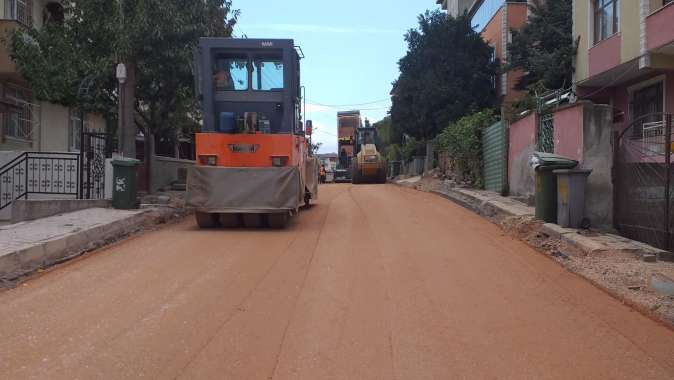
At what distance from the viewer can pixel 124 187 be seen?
1303 centimetres

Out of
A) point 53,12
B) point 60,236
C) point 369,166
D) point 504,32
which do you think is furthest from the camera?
point 369,166

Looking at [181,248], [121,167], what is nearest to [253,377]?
[181,248]

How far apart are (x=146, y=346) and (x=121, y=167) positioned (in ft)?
28.7

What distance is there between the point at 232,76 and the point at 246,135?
140 cm

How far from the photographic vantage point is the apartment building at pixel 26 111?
16594 millimetres

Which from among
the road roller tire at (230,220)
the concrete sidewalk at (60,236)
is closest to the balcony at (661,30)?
the road roller tire at (230,220)

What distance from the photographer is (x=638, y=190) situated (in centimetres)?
959

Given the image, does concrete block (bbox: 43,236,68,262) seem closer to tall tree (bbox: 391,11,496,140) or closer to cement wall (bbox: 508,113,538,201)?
cement wall (bbox: 508,113,538,201)

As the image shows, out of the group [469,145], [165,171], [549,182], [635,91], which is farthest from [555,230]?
[165,171]

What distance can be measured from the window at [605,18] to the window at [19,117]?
59.4 ft

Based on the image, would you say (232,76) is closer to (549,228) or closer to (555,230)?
(549,228)

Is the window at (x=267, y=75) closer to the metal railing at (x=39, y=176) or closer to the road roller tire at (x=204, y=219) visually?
the road roller tire at (x=204, y=219)

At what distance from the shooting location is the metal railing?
47.4 ft

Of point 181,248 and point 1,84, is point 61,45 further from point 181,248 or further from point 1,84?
point 181,248
